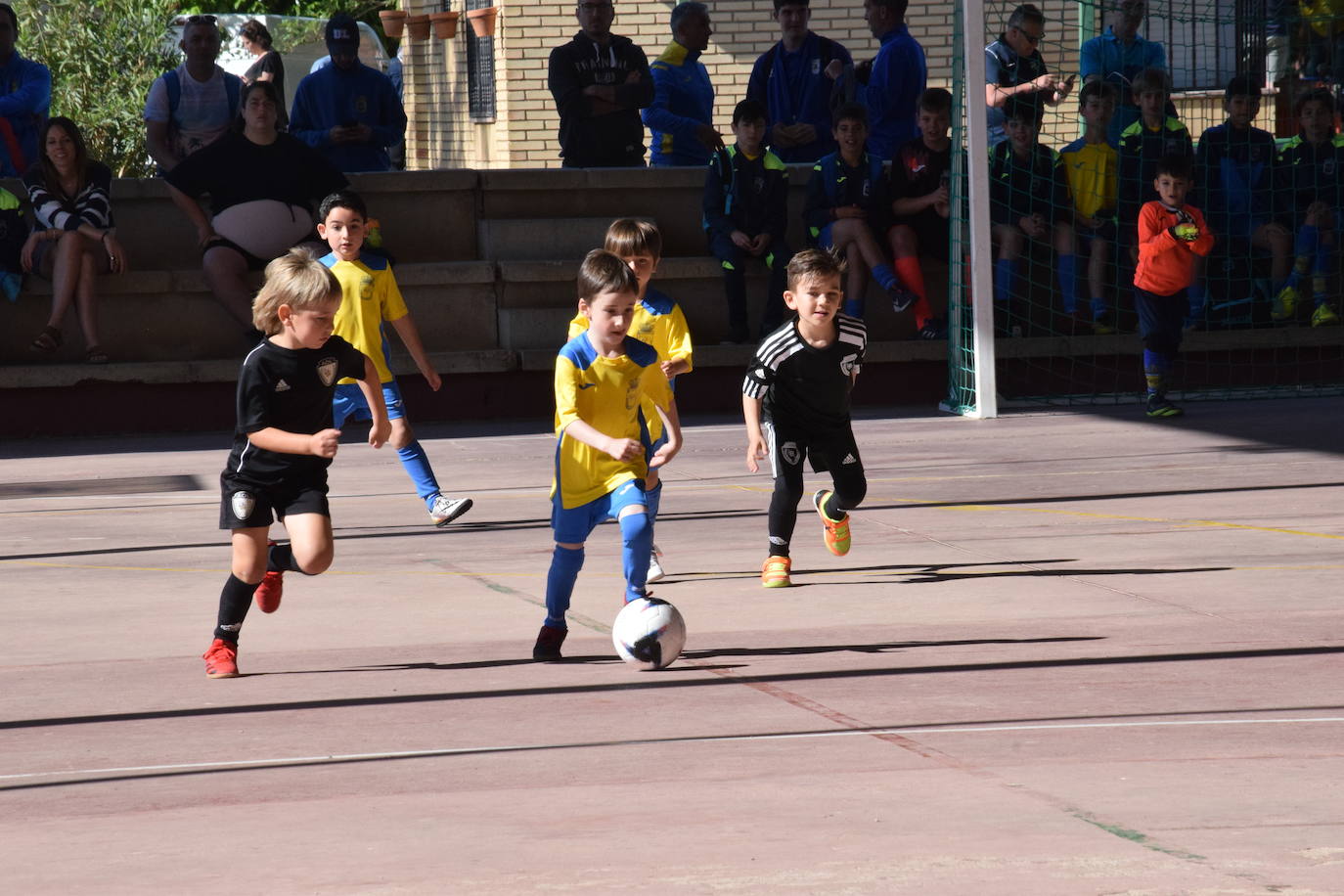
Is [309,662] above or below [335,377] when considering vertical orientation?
below

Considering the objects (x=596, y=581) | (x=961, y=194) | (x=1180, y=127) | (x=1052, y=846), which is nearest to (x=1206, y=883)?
(x=1052, y=846)

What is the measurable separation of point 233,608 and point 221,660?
0.19 metres

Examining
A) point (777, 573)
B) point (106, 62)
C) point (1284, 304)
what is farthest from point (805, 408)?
point (106, 62)

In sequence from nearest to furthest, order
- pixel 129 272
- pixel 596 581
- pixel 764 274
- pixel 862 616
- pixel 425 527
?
1. pixel 862 616
2. pixel 596 581
3. pixel 425 527
4. pixel 129 272
5. pixel 764 274

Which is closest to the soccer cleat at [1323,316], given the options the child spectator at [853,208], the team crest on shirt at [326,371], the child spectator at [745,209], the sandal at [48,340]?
the child spectator at [853,208]

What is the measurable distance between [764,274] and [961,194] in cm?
179

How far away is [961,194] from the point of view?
15414 millimetres

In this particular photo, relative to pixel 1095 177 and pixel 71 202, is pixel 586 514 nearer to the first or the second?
pixel 71 202

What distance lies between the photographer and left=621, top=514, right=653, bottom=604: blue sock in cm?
675

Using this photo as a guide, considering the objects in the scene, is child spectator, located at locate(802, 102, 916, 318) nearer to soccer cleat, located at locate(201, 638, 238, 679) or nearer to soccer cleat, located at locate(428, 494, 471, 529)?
soccer cleat, located at locate(428, 494, 471, 529)

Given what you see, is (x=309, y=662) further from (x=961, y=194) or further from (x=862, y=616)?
(x=961, y=194)

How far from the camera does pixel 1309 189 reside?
53.8 ft

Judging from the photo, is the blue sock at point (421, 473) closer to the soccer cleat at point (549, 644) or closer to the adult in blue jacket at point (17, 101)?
the soccer cleat at point (549, 644)

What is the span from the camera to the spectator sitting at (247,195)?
14.6m
